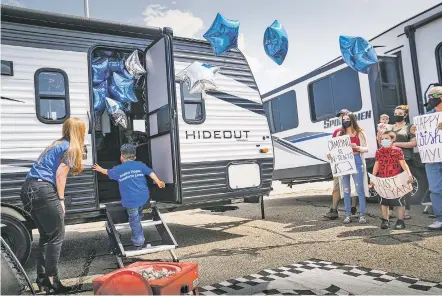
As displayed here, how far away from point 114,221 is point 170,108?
5.64ft

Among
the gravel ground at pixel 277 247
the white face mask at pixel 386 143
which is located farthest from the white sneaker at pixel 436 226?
the white face mask at pixel 386 143

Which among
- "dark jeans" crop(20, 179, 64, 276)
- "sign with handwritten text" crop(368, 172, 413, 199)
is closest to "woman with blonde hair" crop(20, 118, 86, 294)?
"dark jeans" crop(20, 179, 64, 276)

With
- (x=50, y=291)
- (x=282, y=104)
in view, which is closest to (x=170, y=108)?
(x=50, y=291)

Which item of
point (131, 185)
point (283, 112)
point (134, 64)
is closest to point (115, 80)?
point (134, 64)

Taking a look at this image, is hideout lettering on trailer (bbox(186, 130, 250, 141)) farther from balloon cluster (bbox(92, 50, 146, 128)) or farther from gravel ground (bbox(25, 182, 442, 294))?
gravel ground (bbox(25, 182, 442, 294))

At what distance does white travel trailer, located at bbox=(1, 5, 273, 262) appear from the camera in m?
4.45

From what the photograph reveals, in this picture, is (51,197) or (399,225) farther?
(399,225)

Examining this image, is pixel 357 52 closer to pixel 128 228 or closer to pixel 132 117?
pixel 132 117

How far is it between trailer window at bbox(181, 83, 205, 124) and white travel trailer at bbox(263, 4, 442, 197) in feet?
12.6

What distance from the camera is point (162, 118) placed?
558cm

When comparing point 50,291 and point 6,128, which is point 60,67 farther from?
point 50,291

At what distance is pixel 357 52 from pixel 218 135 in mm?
3024

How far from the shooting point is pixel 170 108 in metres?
5.14

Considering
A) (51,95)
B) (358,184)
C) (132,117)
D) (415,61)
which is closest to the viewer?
(51,95)
